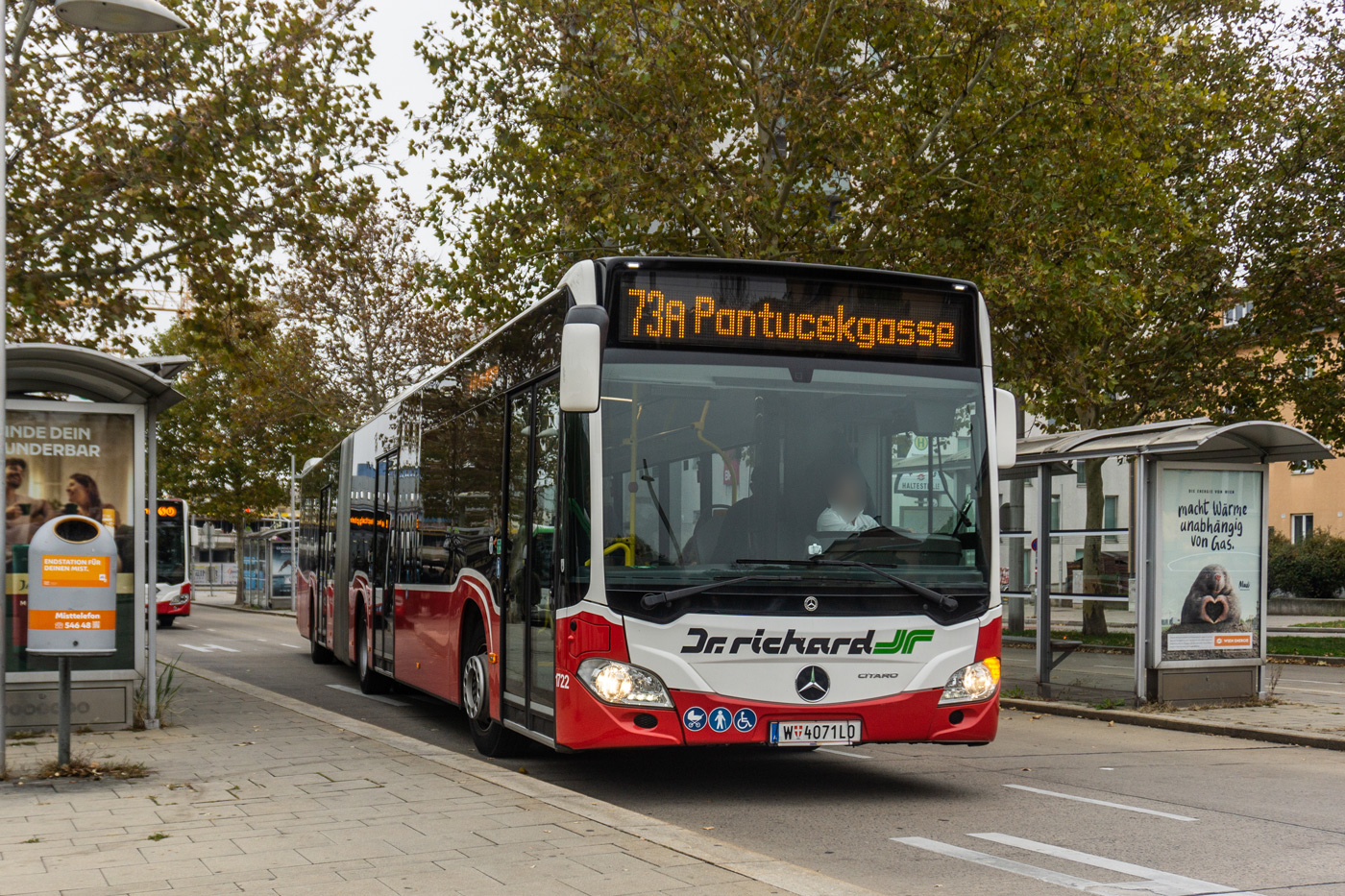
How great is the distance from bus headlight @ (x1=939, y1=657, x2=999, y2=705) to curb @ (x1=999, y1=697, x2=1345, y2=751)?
15.6 ft

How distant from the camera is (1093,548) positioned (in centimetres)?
1429

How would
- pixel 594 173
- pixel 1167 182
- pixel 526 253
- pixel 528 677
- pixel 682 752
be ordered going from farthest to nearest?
pixel 1167 182, pixel 526 253, pixel 594 173, pixel 682 752, pixel 528 677

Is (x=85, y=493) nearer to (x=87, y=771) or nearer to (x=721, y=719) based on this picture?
(x=87, y=771)

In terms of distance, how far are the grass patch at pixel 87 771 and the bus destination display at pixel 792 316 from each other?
4.17 m

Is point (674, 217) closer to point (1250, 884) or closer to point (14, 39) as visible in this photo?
point (14, 39)

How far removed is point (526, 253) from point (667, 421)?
14707 mm

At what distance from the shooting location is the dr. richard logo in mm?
7871

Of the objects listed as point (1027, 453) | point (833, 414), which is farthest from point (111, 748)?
point (1027, 453)

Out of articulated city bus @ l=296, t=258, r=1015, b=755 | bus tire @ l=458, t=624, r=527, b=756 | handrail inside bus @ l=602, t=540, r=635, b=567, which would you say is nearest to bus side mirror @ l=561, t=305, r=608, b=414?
articulated city bus @ l=296, t=258, r=1015, b=755

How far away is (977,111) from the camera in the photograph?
2119 cm

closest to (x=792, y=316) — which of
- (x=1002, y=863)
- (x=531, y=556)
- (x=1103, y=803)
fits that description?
(x=531, y=556)

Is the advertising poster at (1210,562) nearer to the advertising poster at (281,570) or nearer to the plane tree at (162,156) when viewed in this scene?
the plane tree at (162,156)

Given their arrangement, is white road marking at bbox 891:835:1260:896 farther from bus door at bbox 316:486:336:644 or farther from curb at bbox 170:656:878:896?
bus door at bbox 316:486:336:644

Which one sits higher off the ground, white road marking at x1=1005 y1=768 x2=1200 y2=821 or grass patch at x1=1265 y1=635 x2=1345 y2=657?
white road marking at x1=1005 y1=768 x2=1200 y2=821
